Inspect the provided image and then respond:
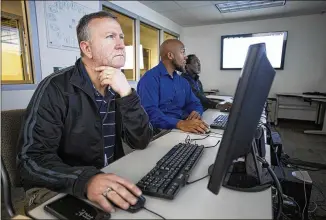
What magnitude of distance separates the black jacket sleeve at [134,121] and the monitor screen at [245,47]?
14.7 ft

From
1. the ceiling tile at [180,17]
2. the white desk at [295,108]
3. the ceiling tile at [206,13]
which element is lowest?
the white desk at [295,108]

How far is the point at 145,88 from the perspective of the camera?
1777 mm

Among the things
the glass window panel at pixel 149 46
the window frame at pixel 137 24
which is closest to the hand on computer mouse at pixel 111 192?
the window frame at pixel 137 24

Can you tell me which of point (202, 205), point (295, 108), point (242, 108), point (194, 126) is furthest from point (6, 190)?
point (295, 108)

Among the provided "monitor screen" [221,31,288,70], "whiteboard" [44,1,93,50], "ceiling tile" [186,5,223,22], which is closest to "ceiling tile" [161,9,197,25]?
"ceiling tile" [186,5,223,22]

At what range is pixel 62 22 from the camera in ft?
8.74

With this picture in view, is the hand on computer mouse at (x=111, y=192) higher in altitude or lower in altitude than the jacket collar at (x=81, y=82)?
lower

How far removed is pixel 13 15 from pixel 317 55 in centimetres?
585

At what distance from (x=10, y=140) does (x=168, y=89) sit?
4.09ft

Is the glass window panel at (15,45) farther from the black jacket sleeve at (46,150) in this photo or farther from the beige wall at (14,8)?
the black jacket sleeve at (46,150)

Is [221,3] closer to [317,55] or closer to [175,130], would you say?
Answer: [317,55]

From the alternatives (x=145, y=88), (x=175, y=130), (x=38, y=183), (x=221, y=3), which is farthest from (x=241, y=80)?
(x=221, y=3)

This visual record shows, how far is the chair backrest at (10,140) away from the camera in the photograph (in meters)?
0.88

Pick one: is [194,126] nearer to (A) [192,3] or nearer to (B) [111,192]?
(B) [111,192]
